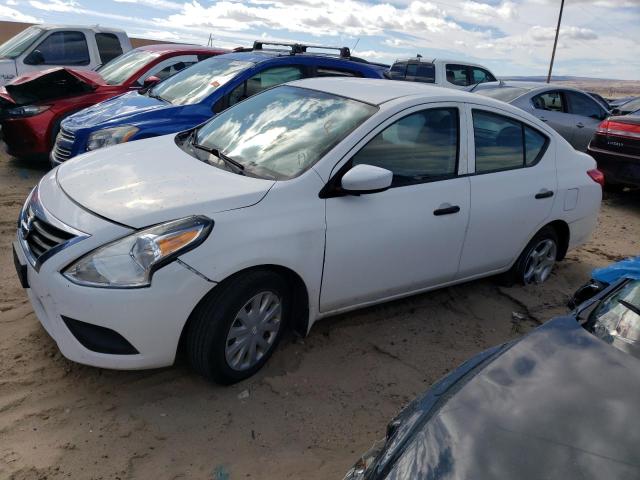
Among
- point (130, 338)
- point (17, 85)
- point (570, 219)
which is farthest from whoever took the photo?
point (17, 85)

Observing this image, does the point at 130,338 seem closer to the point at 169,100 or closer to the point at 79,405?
the point at 79,405

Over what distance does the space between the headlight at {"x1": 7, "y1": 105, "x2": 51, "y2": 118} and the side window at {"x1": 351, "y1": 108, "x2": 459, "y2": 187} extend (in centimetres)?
530

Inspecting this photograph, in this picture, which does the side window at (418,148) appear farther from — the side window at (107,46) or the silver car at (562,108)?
the side window at (107,46)

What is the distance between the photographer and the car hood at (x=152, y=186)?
2873 mm

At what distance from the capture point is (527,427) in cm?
174

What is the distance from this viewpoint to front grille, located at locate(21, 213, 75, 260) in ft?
9.34

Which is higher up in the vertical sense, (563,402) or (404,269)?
(563,402)

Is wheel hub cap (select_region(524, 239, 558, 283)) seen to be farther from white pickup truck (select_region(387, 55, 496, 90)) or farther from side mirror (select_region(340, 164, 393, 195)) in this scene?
white pickup truck (select_region(387, 55, 496, 90))

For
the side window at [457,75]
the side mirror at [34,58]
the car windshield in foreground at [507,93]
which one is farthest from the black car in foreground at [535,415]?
the side window at [457,75]

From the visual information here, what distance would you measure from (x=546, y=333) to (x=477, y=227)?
5.72 ft

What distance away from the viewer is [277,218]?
9.90 ft

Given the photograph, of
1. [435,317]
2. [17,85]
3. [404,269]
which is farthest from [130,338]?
[17,85]

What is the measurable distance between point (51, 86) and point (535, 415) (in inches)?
294

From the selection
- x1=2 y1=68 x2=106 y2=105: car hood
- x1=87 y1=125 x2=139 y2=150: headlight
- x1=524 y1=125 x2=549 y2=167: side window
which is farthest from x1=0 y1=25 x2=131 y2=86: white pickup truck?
x1=524 y1=125 x2=549 y2=167: side window
